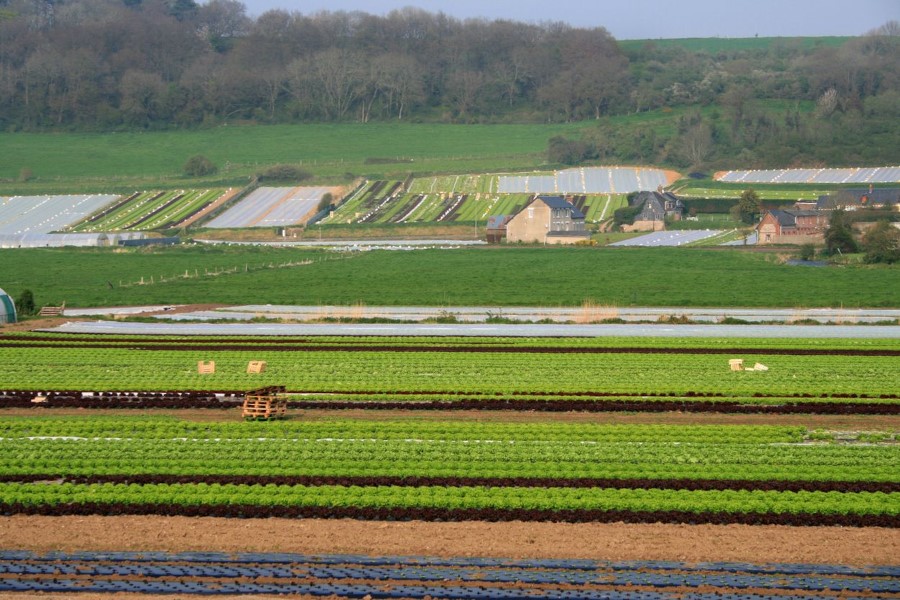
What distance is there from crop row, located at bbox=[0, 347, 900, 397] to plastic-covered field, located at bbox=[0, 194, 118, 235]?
7247 cm

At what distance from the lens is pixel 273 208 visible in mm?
120375

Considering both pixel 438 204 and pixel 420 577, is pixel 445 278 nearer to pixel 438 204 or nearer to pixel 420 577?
pixel 438 204

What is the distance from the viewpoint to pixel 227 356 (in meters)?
41.2

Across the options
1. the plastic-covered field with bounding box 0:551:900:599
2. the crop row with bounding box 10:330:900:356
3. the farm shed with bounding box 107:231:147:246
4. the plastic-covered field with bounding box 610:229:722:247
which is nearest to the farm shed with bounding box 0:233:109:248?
the farm shed with bounding box 107:231:147:246

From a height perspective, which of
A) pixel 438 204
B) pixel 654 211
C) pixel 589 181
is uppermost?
pixel 589 181

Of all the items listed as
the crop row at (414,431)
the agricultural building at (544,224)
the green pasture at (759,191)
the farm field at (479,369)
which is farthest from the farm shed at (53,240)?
the crop row at (414,431)

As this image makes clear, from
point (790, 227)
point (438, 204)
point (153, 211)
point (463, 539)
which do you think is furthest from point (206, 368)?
point (153, 211)

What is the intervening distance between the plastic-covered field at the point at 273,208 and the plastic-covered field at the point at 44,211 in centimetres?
1408

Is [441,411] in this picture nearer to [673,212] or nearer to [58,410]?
[58,410]

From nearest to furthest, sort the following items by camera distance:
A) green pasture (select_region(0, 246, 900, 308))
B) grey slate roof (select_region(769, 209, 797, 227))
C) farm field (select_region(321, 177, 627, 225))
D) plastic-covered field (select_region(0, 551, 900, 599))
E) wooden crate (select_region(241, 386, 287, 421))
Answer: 1. plastic-covered field (select_region(0, 551, 900, 599))
2. wooden crate (select_region(241, 386, 287, 421))
3. green pasture (select_region(0, 246, 900, 308))
4. grey slate roof (select_region(769, 209, 797, 227))
5. farm field (select_region(321, 177, 627, 225))

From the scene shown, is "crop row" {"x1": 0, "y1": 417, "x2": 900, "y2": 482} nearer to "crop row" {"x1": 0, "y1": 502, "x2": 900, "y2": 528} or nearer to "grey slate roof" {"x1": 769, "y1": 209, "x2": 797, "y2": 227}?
"crop row" {"x1": 0, "y1": 502, "x2": 900, "y2": 528}

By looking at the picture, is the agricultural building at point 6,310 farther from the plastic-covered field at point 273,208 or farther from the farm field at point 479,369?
the plastic-covered field at point 273,208

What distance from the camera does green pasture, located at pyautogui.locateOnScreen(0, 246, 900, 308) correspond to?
59281 mm

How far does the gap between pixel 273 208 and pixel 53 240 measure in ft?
85.3
